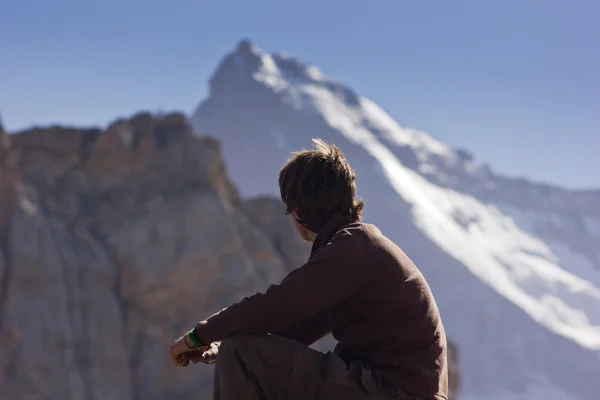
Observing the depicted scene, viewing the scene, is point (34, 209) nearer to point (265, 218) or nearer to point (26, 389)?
point (26, 389)

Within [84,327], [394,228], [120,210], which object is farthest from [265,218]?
[394,228]

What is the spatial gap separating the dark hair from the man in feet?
0.50

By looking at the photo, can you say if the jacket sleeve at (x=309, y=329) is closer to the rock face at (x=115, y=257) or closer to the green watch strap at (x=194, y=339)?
the green watch strap at (x=194, y=339)

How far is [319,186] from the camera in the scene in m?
2.93

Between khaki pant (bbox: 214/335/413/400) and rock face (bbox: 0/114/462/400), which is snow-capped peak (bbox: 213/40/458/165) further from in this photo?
khaki pant (bbox: 214/335/413/400)

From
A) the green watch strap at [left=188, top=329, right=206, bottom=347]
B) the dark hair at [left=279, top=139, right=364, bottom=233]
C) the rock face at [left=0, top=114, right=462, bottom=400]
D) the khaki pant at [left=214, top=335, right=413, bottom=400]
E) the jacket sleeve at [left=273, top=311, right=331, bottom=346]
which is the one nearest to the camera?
the khaki pant at [left=214, top=335, right=413, bottom=400]

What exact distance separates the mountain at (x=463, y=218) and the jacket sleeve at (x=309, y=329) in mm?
81504

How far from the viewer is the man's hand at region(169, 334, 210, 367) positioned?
2.85 m

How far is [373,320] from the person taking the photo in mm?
2766

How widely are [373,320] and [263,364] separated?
17.0 inches

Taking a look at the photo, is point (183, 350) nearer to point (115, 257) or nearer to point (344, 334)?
point (344, 334)

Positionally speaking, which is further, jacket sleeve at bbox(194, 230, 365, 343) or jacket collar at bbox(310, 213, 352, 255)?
jacket collar at bbox(310, 213, 352, 255)

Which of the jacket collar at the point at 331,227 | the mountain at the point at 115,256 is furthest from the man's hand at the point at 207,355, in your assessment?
the mountain at the point at 115,256

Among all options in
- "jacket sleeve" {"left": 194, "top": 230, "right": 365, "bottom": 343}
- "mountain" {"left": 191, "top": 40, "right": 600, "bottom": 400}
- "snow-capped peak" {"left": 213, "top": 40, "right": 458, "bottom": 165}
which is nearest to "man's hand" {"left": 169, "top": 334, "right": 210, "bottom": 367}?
"jacket sleeve" {"left": 194, "top": 230, "right": 365, "bottom": 343}
